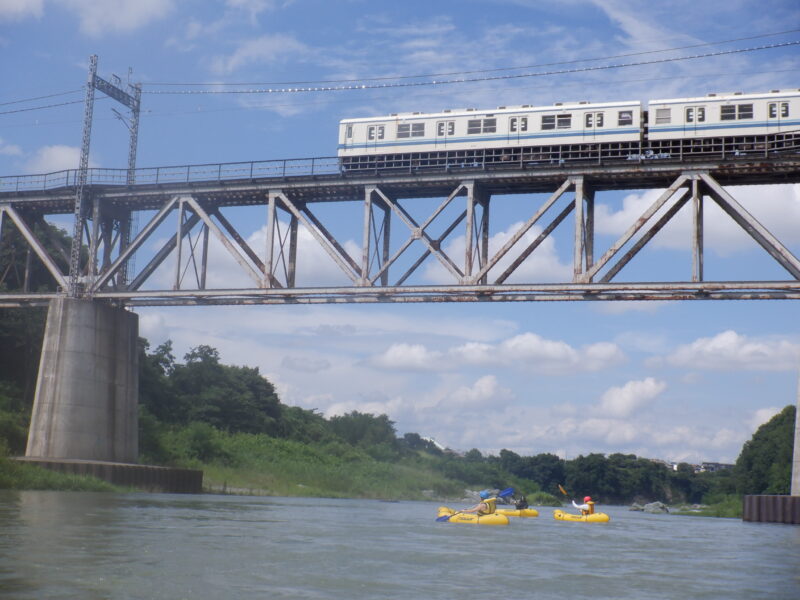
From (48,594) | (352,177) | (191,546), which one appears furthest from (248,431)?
(48,594)

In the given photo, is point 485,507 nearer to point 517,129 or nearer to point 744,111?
point 517,129

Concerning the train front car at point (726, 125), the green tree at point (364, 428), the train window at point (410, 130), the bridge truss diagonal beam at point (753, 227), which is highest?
the train window at point (410, 130)

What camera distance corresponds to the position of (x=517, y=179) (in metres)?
43.1

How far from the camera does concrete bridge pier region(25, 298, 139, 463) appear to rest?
47906 mm

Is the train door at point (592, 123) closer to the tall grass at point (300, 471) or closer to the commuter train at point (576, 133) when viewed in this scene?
the commuter train at point (576, 133)

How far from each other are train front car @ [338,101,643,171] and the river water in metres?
19.2

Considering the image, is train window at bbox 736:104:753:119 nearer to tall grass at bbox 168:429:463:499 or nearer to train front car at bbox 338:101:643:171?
train front car at bbox 338:101:643:171

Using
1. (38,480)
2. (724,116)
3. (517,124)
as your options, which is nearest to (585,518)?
(517,124)

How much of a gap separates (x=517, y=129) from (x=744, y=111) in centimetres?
1026

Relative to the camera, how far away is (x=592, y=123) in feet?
141

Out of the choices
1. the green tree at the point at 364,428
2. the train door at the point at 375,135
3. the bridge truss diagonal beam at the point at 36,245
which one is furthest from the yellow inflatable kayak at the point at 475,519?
the green tree at the point at 364,428

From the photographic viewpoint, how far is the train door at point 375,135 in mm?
46625

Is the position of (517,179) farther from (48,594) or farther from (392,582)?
(48,594)

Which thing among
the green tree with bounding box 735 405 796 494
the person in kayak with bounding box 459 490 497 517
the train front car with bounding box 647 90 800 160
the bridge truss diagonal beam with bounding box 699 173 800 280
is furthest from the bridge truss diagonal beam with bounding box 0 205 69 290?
the green tree with bounding box 735 405 796 494
